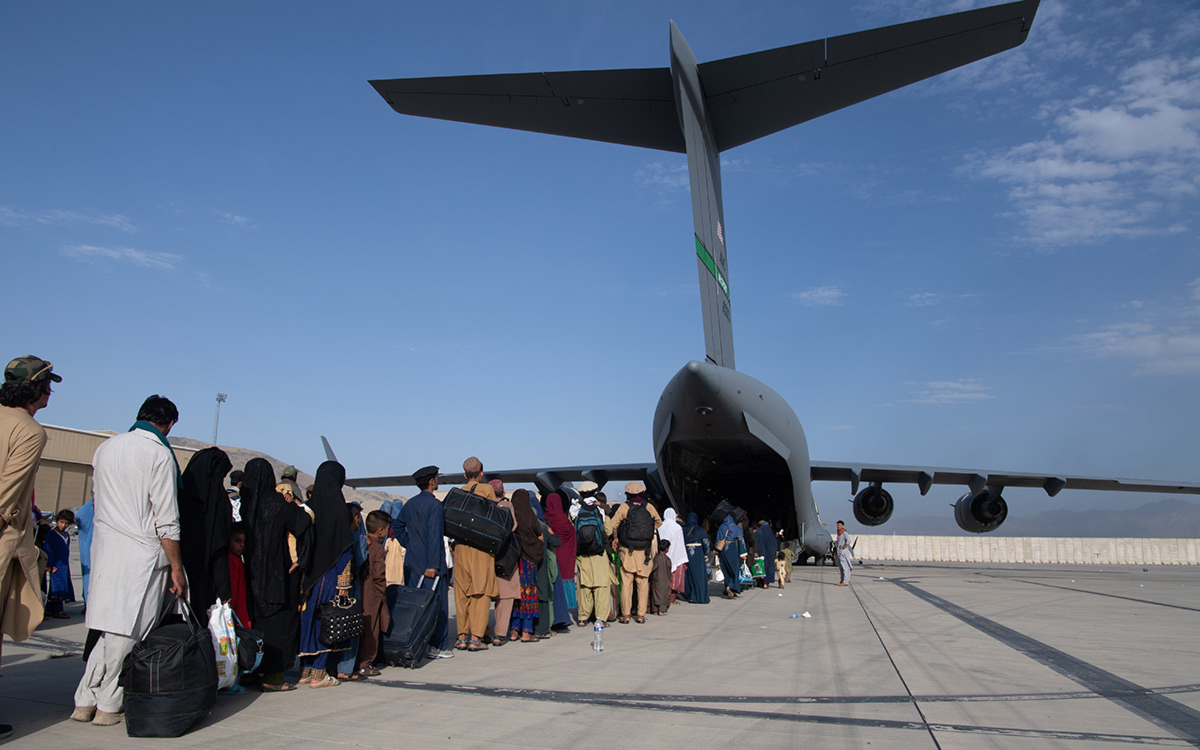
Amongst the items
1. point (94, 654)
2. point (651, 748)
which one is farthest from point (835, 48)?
point (94, 654)

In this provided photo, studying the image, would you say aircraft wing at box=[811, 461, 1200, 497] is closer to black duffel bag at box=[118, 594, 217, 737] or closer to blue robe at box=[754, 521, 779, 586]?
blue robe at box=[754, 521, 779, 586]

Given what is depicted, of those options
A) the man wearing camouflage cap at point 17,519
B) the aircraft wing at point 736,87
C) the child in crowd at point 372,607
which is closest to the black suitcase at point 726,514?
the aircraft wing at point 736,87

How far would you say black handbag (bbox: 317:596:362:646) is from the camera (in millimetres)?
4473

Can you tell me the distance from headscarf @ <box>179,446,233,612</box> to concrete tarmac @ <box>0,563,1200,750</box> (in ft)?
2.20

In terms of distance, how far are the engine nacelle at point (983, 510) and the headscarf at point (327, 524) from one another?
1759 centimetres

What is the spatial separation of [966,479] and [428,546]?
1616cm

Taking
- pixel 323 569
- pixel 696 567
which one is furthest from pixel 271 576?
pixel 696 567

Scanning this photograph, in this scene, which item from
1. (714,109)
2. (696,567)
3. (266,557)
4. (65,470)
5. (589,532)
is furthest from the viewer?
(65,470)

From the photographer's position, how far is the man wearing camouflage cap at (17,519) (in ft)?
10.9

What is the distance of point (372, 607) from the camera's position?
5.12 metres

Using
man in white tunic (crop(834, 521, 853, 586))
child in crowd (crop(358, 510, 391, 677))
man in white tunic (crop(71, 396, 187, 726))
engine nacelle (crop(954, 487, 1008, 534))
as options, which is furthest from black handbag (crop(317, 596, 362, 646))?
engine nacelle (crop(954, 487, 1008, 534))

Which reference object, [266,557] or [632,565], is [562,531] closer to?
[632,565]

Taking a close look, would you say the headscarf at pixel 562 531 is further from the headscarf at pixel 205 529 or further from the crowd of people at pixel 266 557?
the headscarf at pixel 205 529

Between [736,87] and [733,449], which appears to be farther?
[733,449]
